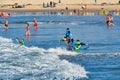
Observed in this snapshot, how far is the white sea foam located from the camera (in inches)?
885

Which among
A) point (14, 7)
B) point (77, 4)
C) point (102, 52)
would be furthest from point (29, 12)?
point (102, 52)

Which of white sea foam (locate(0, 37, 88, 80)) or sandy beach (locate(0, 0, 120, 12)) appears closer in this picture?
white sea foam (locate(0, 37, 88, 80))

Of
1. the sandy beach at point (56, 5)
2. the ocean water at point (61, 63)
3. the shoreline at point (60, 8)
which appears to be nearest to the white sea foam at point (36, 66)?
the ocean water at point (61, 63)

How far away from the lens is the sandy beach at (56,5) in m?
105

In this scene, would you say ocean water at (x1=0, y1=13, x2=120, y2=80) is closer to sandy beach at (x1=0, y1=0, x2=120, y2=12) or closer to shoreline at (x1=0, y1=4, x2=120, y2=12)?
shoreline at (x1=0, y1=4, x2=120, y2=12)

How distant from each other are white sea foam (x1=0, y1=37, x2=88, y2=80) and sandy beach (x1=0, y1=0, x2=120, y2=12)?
229ft

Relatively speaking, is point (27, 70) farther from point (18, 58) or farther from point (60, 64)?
point (18, 58)

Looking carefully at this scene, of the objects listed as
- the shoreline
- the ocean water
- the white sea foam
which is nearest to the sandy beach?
the shoreline

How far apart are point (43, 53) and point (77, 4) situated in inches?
3191

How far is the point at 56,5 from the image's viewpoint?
110 metres

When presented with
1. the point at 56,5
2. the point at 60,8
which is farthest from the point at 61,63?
the point at 56,5

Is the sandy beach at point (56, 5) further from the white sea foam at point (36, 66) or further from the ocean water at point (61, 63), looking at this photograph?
the white sea foam at point (36, 66)

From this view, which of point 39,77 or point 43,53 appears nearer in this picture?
point 39,77

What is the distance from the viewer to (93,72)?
24875mm
